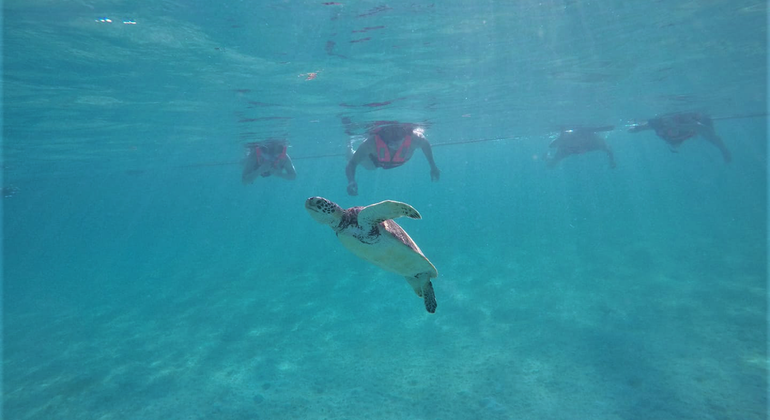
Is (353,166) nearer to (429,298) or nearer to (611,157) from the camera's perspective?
(429,298)

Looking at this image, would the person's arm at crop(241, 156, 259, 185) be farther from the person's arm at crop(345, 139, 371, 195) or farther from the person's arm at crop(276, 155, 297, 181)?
the person's arm at crop(345, 139, 371, 195)

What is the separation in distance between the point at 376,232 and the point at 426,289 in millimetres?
1842

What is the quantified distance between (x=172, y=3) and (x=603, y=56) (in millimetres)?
13211

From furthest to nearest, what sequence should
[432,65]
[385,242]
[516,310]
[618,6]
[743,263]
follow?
[743,263]
[432,65]
[516,310]
[618,6]
[385,242]

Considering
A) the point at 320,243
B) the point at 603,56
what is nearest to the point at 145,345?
the point at 320,243

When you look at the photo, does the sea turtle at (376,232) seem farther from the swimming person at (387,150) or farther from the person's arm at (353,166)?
the swimming person at (387,150)

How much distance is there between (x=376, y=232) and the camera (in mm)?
4992

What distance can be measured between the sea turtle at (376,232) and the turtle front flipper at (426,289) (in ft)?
0.05

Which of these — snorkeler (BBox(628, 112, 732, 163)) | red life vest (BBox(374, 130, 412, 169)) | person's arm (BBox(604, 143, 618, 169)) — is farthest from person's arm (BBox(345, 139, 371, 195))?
person's arm (BBox(604, 143, 618, 169))

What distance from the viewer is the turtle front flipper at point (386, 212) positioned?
13.7 feet

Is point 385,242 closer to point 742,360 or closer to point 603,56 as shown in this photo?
point 742,360

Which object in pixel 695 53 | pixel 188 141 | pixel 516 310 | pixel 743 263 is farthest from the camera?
pixel 188 141

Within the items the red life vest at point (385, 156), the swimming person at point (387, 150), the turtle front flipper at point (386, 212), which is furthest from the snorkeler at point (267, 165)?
the turtle front flipper at point (386, 212)

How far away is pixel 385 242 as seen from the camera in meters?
5.04
